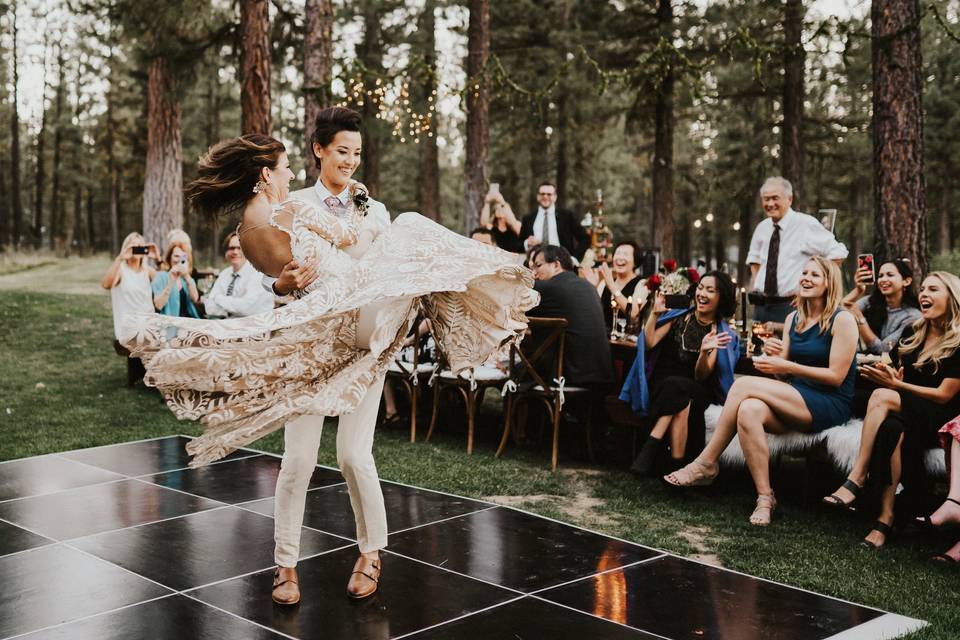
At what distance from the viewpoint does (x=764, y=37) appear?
17469 mm

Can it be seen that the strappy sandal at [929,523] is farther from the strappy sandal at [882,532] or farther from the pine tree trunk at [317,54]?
the pine tree trunk at [317,54]

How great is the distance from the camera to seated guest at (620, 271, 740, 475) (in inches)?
225

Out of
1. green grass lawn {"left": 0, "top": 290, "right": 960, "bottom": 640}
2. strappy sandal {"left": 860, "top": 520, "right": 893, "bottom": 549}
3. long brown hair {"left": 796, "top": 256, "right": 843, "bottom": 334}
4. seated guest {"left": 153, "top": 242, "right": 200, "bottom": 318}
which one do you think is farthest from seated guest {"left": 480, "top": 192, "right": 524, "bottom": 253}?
strappy sandal {"left": 860, "top": 520, "right": 893, "bottom": 549}

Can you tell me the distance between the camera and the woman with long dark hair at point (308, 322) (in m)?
3.44

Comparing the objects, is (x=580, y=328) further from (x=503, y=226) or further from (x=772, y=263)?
(x=503, y=226)

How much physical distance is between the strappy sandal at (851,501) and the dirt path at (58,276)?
54.7 feet

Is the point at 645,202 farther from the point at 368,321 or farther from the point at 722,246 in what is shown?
the point at 368,321

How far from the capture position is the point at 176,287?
30.3 feet

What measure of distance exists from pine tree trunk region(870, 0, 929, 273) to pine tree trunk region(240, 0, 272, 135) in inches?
271

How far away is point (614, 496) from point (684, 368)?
973 millimetres

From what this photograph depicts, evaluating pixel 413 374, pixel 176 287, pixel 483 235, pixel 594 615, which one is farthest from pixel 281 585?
pixel 176 287

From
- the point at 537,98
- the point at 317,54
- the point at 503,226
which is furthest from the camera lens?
the point at 537,98

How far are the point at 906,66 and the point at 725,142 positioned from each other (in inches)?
911

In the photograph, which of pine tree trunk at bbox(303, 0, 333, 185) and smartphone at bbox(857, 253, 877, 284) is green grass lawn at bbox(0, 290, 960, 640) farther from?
pine tree trunk at bbox(303, 0, 333, 185)
